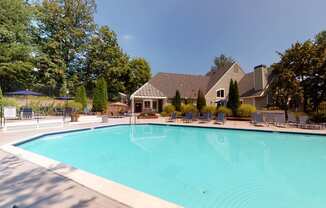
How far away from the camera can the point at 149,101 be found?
2723 cm

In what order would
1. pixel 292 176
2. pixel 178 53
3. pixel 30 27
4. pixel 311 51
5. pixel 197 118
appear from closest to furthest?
pixel 292 176 → pixel 311 51 → pixel 197 118 → pixel 30 27 → pixel 178 53

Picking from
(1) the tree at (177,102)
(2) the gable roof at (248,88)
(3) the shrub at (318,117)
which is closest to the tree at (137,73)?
(1) the tree at (177,102)

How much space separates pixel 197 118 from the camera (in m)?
19.2

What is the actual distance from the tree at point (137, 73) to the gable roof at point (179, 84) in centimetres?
620

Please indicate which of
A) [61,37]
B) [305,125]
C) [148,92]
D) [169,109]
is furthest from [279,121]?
[61,37]

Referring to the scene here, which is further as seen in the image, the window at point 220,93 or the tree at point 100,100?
Result: the window at point 220,93

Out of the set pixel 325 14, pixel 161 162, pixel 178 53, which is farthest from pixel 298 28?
pixel 161 162

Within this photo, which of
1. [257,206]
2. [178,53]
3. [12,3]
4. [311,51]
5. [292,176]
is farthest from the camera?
[178,53]

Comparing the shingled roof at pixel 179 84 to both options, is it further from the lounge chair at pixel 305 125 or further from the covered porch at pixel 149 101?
the lounge chair at pixel 305 125

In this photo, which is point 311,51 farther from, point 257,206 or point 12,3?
point 12,3

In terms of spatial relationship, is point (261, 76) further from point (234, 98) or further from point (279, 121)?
point (279, 121)

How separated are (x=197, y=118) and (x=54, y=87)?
21.0 metres

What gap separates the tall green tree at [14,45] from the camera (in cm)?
2269

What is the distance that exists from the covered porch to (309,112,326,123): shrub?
16020mm
